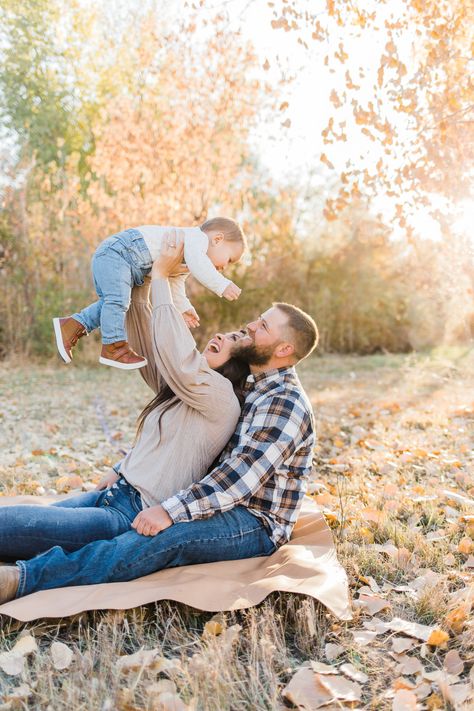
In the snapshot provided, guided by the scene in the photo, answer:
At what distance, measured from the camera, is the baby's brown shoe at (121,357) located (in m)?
3.55

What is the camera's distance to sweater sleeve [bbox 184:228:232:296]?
12.4 feet

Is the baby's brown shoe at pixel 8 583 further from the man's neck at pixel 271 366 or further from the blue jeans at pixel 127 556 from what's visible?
the man's neck at pixel 271 366

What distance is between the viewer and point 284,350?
2971 millimetres

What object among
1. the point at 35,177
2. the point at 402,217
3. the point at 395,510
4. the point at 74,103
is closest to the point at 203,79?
the point at 35,177

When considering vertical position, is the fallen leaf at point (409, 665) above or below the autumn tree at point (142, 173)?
below

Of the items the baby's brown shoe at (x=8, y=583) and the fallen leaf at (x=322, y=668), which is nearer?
the fallen leaf at (x=322, y=668)

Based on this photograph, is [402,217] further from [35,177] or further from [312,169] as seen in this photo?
[312,169]

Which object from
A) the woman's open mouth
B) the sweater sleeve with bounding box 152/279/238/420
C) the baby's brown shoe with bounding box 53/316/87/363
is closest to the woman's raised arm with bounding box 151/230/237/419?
the sweater sleeve with bounding box 152/279/238/420

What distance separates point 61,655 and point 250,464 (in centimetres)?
97

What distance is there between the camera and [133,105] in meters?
11.4

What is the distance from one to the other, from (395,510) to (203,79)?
817 cm

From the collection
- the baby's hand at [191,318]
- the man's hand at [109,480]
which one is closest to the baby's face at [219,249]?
the baby's hand at [191,318]

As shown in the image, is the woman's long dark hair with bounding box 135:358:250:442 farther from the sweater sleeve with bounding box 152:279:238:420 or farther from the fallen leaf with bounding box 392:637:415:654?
the fallen leaf with bounding box 392:637:415:654

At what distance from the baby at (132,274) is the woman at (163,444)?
706 millimetres
